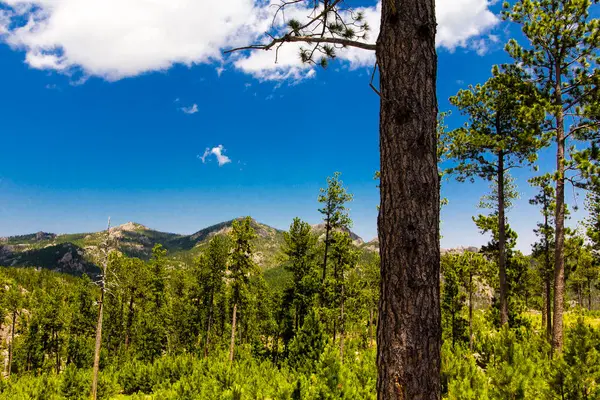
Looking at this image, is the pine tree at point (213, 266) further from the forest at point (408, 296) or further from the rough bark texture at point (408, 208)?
the rough bark texture at point (408, 208)

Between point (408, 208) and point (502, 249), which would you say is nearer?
point (408, 208)

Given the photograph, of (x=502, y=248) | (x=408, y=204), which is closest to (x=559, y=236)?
→ (x=502, y=248)

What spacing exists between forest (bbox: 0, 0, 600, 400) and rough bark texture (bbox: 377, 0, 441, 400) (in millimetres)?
14

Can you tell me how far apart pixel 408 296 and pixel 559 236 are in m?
10.7

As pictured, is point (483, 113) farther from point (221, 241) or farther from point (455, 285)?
point (221, 241)

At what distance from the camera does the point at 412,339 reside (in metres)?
2.19

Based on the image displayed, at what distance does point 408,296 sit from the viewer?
2.22 m

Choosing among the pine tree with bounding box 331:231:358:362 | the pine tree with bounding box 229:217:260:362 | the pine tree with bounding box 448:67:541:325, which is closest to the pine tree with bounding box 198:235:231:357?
the pine tree with bounding box 229:217:260:362

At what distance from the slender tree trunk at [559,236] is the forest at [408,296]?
5 cm

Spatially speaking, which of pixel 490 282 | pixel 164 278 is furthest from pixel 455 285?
pixel 164 278

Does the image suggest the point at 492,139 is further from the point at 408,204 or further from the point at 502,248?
the point at 408,204

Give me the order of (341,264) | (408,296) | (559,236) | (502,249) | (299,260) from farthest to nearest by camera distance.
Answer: (299,260), (341,264), (502,249), (559,236), (408,296)

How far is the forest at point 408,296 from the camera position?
7.70ft

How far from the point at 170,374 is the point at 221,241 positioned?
45.5ft
